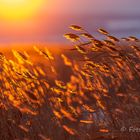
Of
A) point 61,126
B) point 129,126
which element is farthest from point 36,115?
point 129,126

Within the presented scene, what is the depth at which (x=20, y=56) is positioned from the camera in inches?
127

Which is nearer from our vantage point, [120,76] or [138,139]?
[138,139]

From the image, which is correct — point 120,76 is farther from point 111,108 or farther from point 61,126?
point 61,126

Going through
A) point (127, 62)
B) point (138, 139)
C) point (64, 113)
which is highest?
point (127, 62)

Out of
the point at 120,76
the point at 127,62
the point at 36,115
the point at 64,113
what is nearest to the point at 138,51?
the point at 127,62

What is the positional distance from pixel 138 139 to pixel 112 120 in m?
0.28

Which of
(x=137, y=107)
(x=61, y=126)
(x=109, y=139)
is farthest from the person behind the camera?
(x=137, y=107)

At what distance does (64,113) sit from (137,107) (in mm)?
643

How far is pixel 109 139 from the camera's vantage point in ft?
9.78

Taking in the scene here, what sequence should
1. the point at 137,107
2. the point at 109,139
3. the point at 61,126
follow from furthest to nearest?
the point at 137,107 < the point at 61,126 < the point at 109,139

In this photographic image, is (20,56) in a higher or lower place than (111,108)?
higher

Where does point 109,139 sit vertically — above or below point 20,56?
below

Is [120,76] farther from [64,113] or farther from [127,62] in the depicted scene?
[64,113]

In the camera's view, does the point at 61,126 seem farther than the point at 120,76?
No
